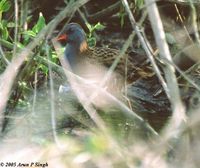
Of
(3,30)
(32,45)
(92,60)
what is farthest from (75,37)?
(32,45)

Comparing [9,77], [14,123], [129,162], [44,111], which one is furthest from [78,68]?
[129,162]

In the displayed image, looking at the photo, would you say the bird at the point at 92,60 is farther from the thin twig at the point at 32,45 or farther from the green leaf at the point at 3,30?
the thin twig at the point at 32,45

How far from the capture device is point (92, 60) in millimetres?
Result: 6723

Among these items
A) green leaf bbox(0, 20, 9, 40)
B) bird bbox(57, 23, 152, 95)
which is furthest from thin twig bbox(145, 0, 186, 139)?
bird bbox(57, 23, 152, 95)

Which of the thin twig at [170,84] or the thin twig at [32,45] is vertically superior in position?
the thin twig at [32,45]

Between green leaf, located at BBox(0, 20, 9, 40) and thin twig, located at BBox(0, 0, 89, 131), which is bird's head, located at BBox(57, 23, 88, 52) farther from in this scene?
thin twig, located at BBox(0, 0, 89, 131)

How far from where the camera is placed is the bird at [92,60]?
6391mm

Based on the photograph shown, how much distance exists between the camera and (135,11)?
21.2 feet

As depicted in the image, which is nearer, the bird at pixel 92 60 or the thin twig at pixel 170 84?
the thin twig at pixel 170 84

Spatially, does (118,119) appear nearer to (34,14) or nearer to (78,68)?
(78,68)

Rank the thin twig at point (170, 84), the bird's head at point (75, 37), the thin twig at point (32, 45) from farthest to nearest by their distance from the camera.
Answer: the bird's head at point (75, 37) < the thin twig at point (32, 45) < the thin twig at point (170, 84)

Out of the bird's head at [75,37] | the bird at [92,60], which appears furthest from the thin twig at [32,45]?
the bird's head at [75,37]

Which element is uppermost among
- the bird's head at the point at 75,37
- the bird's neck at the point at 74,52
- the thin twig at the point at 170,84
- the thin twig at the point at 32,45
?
the bird's head at the point at 75,37

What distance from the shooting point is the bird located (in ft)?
21.0
